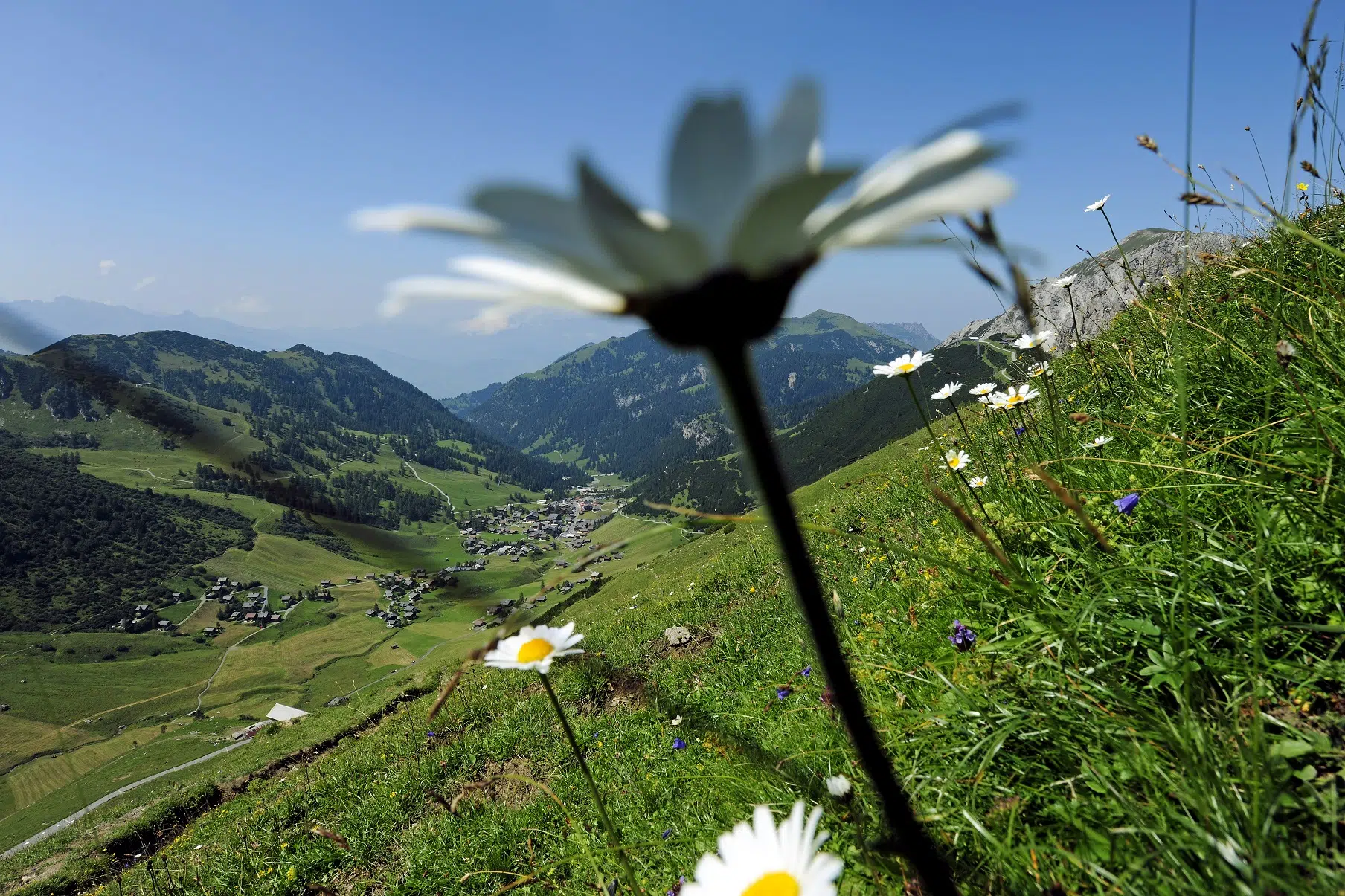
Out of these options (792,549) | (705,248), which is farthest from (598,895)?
(705,248)

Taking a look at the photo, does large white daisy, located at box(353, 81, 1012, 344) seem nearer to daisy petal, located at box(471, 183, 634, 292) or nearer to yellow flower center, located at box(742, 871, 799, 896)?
daisy petal, located at box(471, 183, 634, 292)

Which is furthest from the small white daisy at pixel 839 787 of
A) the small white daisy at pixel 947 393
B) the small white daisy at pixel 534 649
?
the small white daisy at pixel 947 393

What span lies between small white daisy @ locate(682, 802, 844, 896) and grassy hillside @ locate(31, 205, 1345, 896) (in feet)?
0.51

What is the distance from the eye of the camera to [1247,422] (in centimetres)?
310

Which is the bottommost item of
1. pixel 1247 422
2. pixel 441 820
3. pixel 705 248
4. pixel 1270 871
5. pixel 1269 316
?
pixel 441 820

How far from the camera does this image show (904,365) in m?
4.09

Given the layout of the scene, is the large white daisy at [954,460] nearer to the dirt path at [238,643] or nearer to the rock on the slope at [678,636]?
the rock on the slope at [678,636]

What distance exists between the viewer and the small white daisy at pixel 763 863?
1430 mm

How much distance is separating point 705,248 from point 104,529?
829 feet

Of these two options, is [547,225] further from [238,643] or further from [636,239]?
[238,643]

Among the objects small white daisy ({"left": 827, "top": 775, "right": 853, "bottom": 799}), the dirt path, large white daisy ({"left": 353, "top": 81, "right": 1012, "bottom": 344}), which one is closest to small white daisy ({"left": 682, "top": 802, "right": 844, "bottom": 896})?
small white daisy ({"left": 827, "top": 775, "right": 853, "bottom": 799})

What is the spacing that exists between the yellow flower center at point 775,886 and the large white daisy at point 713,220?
1259 millimetres

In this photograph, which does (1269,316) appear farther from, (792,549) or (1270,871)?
(792,549)

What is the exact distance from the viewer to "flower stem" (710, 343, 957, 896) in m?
0.79
